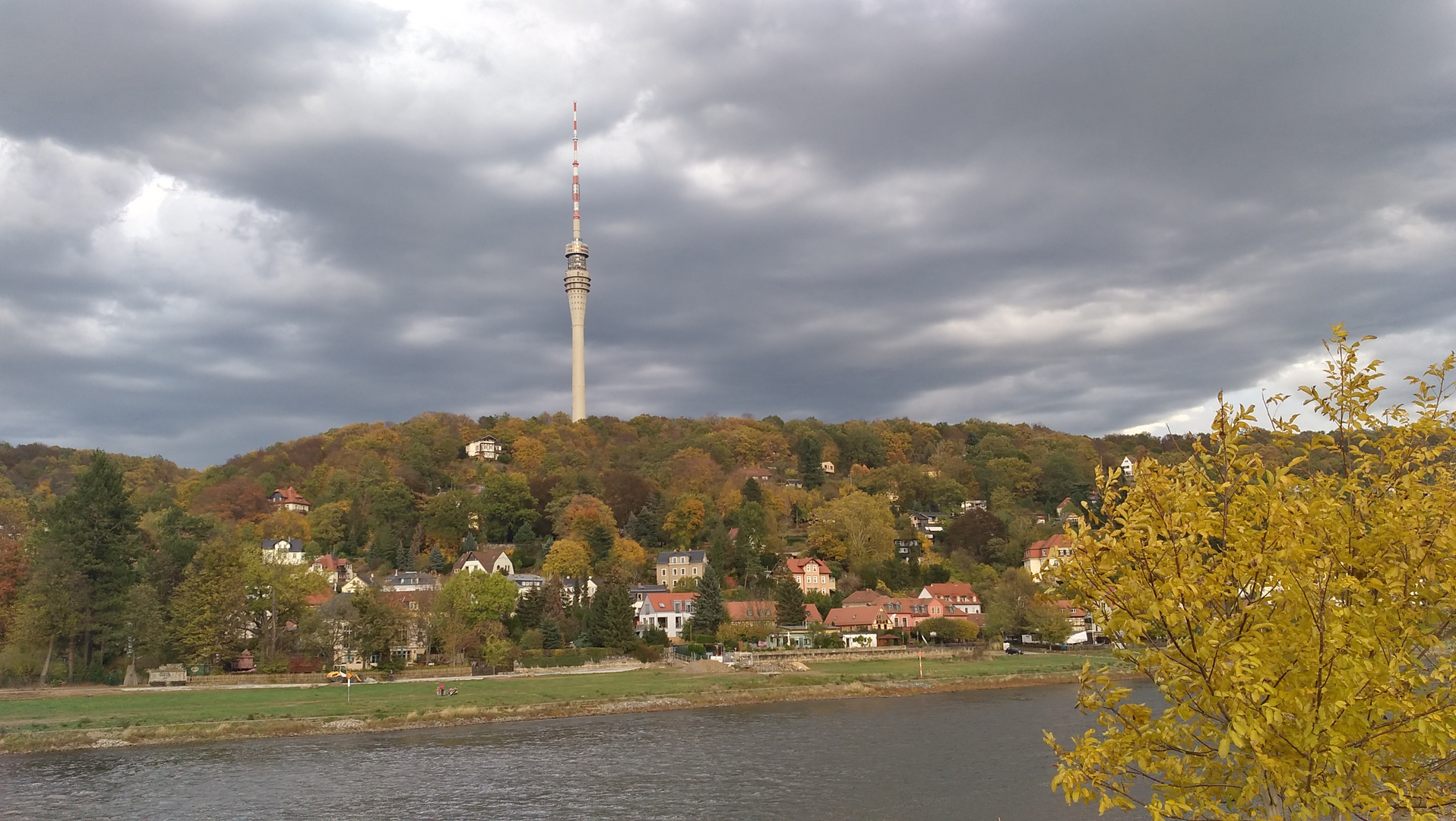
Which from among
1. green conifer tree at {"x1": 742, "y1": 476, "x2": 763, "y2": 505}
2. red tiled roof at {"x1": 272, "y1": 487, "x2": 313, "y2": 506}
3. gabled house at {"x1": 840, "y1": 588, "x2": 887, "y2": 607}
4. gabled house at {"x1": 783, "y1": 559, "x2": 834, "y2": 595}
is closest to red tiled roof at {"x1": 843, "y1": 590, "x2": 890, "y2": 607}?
gabled house at {"x1": 840, "y1": 588, "x2": 887, "y2": 607}

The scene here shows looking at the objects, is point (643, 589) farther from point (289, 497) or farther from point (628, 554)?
point (289, 497)

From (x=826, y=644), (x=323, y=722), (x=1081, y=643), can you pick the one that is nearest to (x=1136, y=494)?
(x=323, y=722)

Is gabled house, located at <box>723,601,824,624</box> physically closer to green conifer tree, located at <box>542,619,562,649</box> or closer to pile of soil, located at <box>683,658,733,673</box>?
pile of soil, located at <box>683,658,733,673</box>

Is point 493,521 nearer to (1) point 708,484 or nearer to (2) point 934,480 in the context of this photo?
(1) point 708,484

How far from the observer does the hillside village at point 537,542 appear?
55.8 meters

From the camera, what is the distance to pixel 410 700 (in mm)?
48375

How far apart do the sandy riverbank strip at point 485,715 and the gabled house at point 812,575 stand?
2880 cm

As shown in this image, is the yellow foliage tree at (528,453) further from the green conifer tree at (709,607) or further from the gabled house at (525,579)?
the green conifer tree at (709,607)

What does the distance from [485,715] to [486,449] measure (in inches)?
3516

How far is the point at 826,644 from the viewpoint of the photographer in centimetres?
7281

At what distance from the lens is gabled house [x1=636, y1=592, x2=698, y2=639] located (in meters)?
80.0

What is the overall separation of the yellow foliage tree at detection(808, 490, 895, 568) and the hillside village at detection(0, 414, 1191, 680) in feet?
0.89

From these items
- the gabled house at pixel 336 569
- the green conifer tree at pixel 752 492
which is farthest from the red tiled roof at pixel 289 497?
the green conifer tree at pixel 752 492

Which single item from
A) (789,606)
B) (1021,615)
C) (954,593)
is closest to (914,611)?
(954,593)
